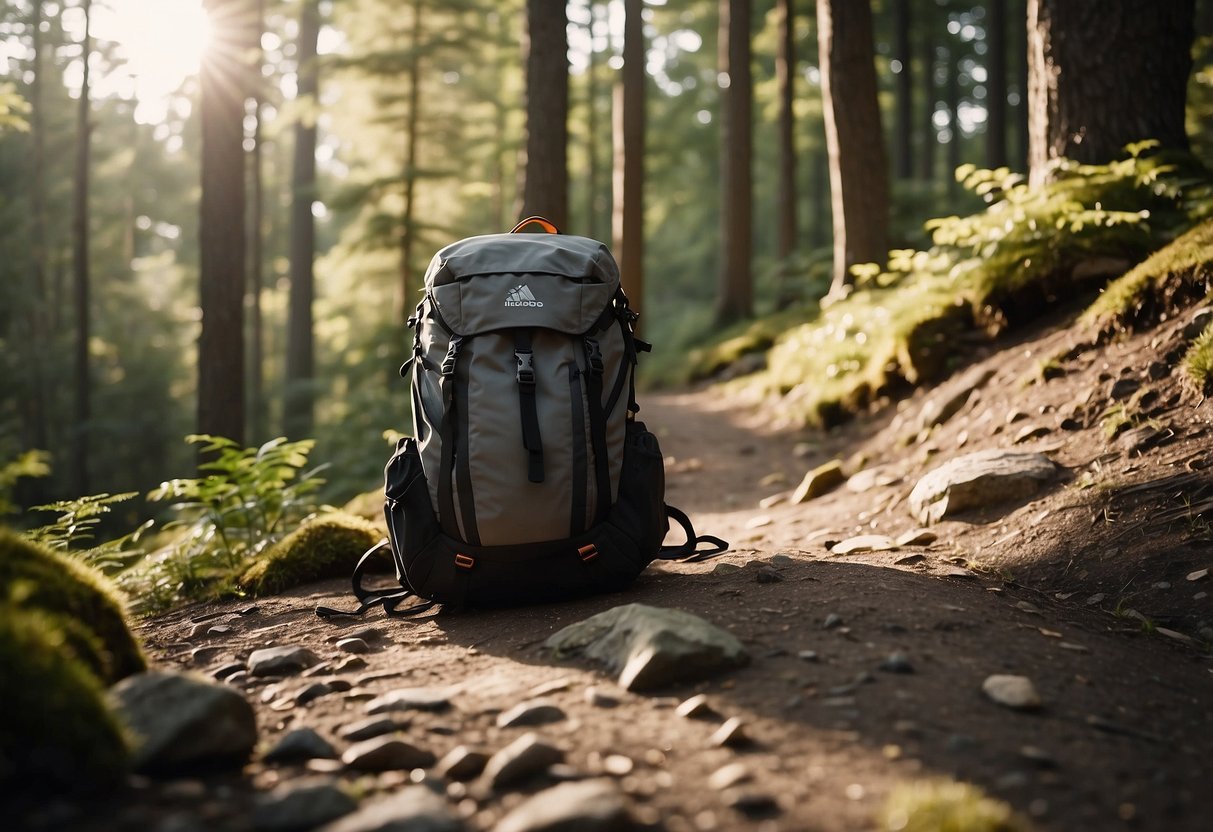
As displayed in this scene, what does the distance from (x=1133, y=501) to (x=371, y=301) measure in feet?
59.0

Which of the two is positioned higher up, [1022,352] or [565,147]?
[565,147]

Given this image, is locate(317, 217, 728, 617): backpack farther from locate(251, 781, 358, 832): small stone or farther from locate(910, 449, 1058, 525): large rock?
locate(910, 449, 1058, 525): large rock

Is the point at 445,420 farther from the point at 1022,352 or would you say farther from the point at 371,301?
the point at 371,301

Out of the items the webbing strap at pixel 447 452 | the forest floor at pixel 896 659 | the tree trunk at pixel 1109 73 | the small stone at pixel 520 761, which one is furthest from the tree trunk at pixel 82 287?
the small stone at pixel 520 761

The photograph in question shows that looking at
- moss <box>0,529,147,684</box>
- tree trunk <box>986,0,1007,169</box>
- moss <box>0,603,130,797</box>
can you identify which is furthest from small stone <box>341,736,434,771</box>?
tree trunk <box>986,0,1007,169</box>

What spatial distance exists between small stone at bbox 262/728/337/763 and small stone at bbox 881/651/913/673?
1650 mm

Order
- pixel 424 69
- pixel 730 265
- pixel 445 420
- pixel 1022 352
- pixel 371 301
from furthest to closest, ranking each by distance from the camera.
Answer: pixel 371 301
pixel 730 265
pixel 424 69
pixel 1022 352
pixel 445 420

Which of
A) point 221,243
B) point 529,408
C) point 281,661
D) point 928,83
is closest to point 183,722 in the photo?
point 281,661

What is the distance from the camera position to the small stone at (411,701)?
8.85 feet

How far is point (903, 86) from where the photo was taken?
76.2ft

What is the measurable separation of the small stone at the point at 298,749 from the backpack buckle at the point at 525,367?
65.6 inches

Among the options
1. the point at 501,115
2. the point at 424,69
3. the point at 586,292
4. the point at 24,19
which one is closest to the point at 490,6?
→ the point at 424,69

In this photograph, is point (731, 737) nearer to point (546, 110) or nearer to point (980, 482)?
point (980, 482)

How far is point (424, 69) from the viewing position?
16.9 meters
